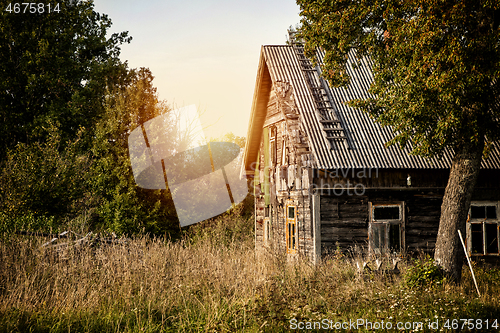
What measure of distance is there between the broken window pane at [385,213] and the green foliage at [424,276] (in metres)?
3.36

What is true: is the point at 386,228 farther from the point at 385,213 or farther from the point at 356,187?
the point at 356,187

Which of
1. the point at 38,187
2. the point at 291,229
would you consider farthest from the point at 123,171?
the point at 291,229

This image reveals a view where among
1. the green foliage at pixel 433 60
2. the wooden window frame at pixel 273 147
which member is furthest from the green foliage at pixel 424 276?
the wooden window frame at pixel 273 147

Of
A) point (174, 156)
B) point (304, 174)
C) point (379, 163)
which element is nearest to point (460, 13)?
point (379, 163)

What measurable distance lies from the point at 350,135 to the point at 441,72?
171 inches

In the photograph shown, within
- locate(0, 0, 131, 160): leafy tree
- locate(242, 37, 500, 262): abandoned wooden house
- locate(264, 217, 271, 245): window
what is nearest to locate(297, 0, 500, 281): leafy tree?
locate(242, 37, 500, 262): abandoned wooden house

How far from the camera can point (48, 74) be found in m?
21.2

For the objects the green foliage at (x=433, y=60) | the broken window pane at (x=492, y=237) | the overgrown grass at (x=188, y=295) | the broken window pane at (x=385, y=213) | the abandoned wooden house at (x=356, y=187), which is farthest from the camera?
the broken window pane at (x=492, y=237)

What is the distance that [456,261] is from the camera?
847 cm

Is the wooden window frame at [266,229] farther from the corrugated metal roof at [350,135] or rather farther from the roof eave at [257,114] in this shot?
the corrugated metal roof at [350,135]

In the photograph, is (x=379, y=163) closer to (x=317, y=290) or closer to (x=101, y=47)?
(x=317, y=290)

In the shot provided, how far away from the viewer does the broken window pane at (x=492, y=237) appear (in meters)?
12.2

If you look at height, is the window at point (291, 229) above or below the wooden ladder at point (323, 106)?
below

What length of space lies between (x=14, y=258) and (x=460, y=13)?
10083mm
